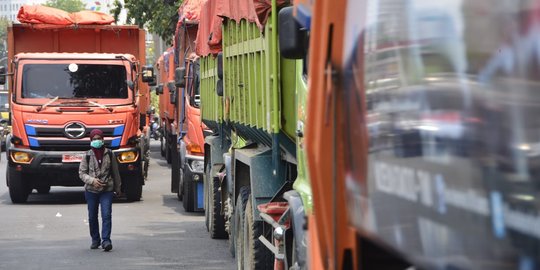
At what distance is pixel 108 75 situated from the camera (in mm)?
22172

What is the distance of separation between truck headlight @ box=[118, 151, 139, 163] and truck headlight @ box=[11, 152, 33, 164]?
151 cm

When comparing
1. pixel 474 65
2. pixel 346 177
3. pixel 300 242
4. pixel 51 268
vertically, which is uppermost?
pixel 474 65

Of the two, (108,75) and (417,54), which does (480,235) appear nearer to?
(417,54)

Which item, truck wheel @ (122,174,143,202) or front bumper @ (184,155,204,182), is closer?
front bumper @ (184,155,204,182)

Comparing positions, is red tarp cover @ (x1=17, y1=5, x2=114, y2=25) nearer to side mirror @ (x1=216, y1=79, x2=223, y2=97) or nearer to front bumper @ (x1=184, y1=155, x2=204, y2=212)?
front bumper @ (x1=184, y1=155, x2=204, y2=212)

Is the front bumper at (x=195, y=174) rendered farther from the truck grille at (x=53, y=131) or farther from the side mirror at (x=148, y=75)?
the side mirror at (x=148, y=75)

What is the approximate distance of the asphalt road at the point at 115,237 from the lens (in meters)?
14.2

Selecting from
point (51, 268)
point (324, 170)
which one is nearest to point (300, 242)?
point (324, 170)

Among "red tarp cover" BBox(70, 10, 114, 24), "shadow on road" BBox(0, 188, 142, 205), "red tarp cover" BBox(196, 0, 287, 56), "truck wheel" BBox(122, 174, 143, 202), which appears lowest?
"shadow on road" BBox(0, 188, 142, 205)

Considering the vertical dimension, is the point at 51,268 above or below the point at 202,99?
below

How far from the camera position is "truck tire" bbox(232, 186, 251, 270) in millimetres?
11719

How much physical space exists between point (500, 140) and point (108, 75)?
19354 millimetres

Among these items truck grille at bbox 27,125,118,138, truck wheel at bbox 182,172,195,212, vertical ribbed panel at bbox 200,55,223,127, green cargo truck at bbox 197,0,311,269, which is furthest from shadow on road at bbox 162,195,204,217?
green cargo truck at bbox 197,0,311,269

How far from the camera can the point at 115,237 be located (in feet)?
56.3
